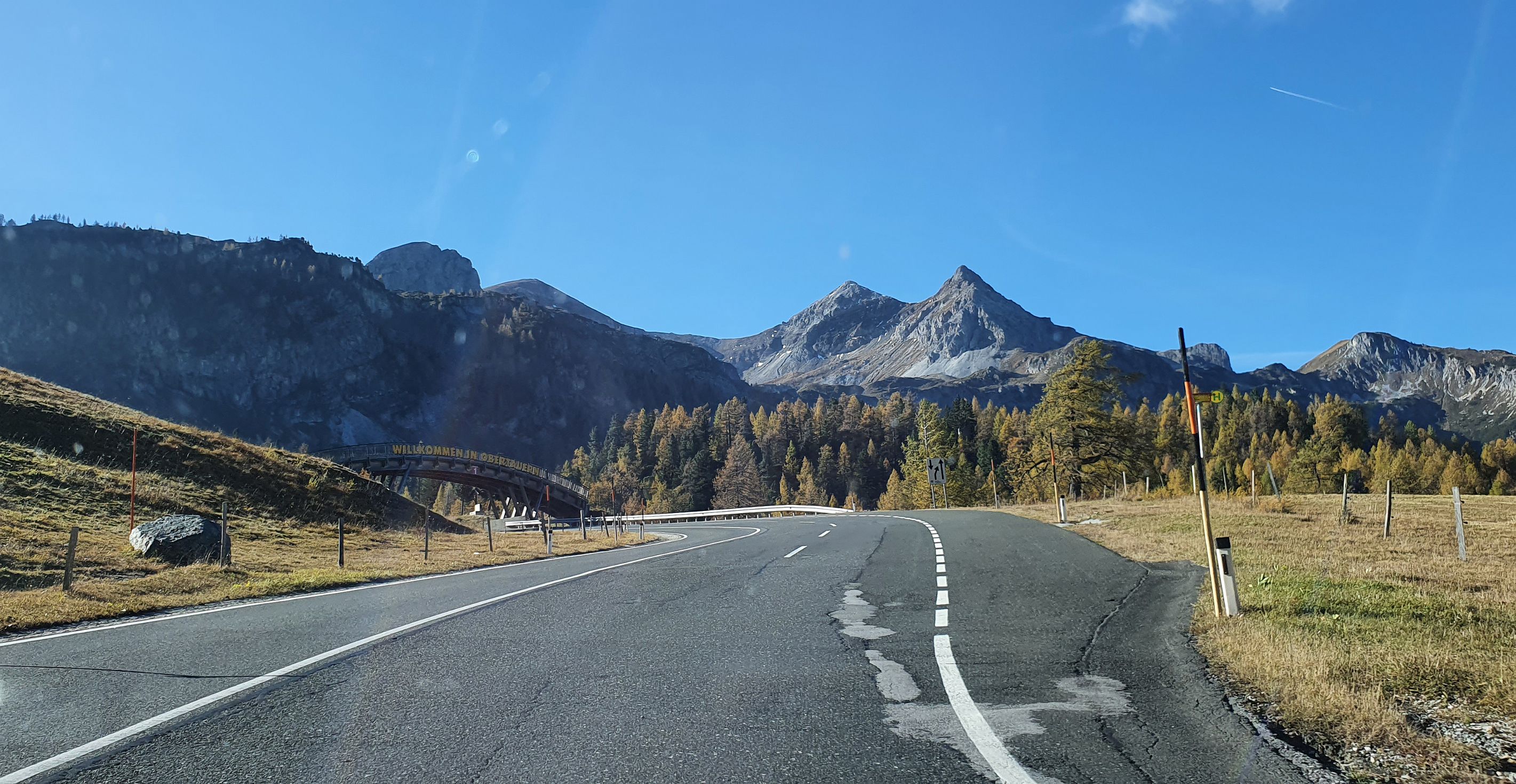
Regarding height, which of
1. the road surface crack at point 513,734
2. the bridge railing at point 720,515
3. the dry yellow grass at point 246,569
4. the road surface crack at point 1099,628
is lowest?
the bridge railing at point 720,515

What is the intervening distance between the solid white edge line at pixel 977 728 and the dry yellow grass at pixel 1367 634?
62.6 inches

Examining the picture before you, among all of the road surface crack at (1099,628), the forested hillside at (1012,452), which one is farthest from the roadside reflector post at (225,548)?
the forested hillside at (1012,452)

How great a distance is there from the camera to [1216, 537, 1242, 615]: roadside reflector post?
8102 mm

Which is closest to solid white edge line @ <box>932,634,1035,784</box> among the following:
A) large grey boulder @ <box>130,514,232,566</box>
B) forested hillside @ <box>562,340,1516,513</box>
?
large grey boulder @ <box>130,514,232,566</box>

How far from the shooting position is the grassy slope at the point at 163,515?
1266cm

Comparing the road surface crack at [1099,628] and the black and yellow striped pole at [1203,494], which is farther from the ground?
the black and yellow striped pole at [1203,494]

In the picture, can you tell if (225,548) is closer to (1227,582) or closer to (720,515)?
(1227,582)

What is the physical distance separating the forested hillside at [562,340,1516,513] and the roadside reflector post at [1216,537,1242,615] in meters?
50.4

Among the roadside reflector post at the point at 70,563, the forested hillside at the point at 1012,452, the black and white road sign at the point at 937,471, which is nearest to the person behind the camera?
the roadside reflector post at the point at 70,563

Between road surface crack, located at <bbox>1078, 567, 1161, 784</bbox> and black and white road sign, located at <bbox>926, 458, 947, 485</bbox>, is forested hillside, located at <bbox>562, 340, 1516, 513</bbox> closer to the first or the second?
black and white road sign, located at <bbox>926, 458, 947, 485</bbox>

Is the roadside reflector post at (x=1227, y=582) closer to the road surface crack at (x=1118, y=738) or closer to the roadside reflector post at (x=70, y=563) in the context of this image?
the road surface crack at (x=1118, y=738)

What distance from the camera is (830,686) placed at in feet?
18.6

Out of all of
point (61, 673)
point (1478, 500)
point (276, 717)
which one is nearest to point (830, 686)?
point (276, 717)

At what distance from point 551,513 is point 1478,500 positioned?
6029 cm
